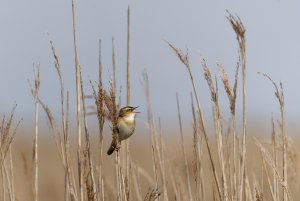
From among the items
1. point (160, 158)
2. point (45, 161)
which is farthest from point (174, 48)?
point (45, 161)

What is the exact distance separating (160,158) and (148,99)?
64 centimetres

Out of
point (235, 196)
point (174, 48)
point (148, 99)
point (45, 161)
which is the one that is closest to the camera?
point (174, 48)

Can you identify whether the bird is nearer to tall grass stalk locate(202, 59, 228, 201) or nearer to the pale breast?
the pale breast

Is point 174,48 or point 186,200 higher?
point 174,48

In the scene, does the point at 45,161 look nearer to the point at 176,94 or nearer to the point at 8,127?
the point at 176,94

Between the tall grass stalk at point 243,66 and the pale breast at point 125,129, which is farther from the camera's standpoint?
the pale breast at point 125,129

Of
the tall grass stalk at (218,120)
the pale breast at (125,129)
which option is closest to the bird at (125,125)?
the pale breast at (125,129)

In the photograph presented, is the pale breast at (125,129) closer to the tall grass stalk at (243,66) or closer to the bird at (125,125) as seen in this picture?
the bird at (125,125)

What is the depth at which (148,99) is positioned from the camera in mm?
5031

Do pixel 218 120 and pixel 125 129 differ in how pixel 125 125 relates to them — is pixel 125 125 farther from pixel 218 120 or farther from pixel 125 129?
pixel 218 120

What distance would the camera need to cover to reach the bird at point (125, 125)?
441 cm

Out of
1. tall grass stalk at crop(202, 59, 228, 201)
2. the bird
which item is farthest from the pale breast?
tall grass stalk at crop(202, 59, 228, 201)

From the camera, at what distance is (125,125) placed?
4551 millimetres

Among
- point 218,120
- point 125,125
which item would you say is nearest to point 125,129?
point 125,125
